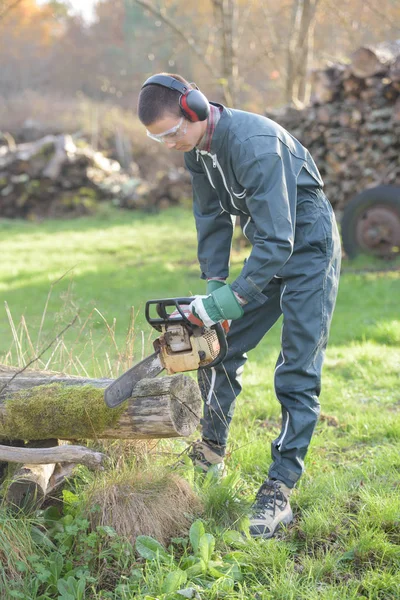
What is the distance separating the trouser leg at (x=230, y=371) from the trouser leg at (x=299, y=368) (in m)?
0.25

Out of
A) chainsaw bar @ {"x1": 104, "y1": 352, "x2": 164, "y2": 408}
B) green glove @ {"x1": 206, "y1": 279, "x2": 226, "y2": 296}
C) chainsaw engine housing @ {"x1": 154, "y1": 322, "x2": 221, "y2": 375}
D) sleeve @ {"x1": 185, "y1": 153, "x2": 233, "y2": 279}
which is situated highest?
sleeve @ {"x1": 185, "y1": 153, "x2": 233, "y2": 279}

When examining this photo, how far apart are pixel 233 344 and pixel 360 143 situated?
8121mm

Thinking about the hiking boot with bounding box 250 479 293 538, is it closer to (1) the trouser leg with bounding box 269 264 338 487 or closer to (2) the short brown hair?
(1) the trouser leg with bounding box 269 264 338 487

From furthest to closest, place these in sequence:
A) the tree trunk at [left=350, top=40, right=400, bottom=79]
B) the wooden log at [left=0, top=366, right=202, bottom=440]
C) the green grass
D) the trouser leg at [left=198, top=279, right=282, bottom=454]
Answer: the tree trunk at [left=350, top=40, right=400, bottom=79] → the trouser leg at [left=198, top=279, right=282, bottom=454] → the wooden log at [left=0, top=366, right=202, bottom=440] → the green grass

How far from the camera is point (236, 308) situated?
279 centimetres

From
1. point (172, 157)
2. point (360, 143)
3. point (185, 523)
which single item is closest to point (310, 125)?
point (360, 143)

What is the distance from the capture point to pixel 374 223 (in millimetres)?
9273

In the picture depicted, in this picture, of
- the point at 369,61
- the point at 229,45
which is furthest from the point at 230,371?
the point at 229,45

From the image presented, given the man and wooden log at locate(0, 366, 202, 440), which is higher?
the man

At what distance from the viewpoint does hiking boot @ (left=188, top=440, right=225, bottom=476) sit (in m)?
3.40

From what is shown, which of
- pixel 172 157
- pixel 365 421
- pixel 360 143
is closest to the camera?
pixel 365 421

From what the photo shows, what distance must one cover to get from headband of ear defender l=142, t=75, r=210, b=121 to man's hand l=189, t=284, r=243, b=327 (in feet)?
2.40

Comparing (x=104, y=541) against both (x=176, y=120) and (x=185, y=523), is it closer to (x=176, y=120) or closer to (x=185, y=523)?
(x=185, y=523)

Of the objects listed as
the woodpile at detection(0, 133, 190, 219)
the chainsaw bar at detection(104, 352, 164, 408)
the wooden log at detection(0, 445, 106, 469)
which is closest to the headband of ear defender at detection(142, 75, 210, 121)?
the chainsaw bar at detection(104, 352, 164, 408)
